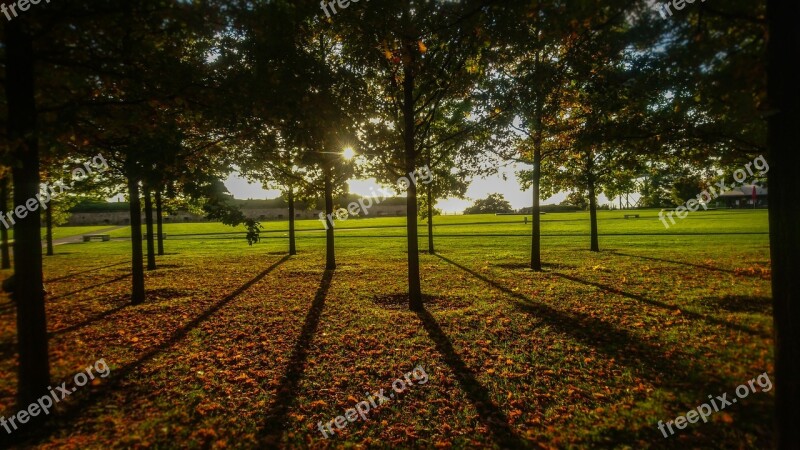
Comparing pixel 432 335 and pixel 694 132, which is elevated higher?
pixel 694 132

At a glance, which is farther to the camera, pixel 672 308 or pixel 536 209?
pixel 536 209

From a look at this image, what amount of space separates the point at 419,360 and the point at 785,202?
556cm

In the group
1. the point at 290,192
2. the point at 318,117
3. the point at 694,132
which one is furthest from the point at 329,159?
the point at 290,192

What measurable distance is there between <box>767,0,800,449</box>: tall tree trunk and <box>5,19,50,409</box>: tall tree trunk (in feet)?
26.0

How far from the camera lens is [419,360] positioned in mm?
7164

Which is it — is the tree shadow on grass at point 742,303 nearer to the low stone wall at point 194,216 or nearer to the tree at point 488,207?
the low stone wall at point 194,216

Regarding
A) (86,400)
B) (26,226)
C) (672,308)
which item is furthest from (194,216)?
(672,308)

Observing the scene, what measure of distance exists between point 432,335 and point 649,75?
20.3 feet

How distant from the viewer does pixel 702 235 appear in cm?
2977

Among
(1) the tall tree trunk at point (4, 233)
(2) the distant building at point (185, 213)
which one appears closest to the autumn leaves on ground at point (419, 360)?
(1) the tall tree trunk at point (4, 233)

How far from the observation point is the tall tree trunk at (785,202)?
11.3 feet

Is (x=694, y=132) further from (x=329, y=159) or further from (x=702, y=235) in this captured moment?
(x=702, y=235)

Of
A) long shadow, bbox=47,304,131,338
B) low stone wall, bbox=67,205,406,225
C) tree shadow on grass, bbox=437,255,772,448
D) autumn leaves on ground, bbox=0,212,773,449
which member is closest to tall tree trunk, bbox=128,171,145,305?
long shadow, bbox=47,304,131,338

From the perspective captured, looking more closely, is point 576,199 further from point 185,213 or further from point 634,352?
point 185,213
